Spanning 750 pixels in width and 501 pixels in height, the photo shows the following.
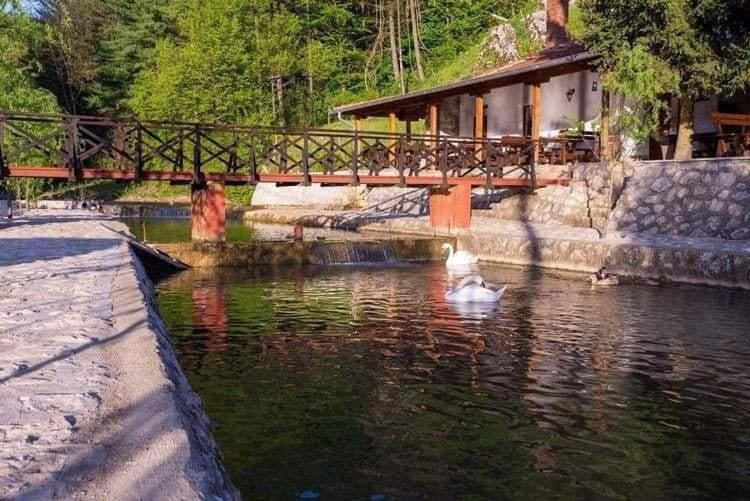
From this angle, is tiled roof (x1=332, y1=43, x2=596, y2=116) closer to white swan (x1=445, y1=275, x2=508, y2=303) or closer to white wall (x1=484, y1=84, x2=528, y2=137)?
white wall (x1=484, y1=84, x2=528, y2=137)

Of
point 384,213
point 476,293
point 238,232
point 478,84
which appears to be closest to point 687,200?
point 476,293

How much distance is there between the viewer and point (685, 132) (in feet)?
63.1

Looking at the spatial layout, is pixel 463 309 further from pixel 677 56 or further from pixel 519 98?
pixel 519 98

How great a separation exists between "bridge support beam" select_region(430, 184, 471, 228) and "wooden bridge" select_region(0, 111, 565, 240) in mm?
27

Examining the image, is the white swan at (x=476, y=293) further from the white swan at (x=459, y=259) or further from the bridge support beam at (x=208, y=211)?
the bridge support beam at (x=208, y=211)

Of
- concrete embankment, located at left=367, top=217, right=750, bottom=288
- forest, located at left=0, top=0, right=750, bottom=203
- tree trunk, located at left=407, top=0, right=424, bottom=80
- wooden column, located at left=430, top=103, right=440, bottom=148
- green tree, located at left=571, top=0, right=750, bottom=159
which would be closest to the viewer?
concrete embankment, located at left=367, top=217, right=750, bottom=288

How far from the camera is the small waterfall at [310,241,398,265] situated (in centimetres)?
1764

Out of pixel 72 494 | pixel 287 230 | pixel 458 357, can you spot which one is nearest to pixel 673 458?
pixel 458 357

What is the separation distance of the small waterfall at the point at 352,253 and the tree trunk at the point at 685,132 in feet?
25.2

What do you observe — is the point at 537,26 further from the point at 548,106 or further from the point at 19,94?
the point at 19,94

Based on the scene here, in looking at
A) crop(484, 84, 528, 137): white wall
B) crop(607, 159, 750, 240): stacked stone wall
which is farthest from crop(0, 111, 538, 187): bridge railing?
crop(484, 84, 528, 137): white wall

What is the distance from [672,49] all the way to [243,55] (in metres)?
27.4

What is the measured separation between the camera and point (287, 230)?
2678 centimetres

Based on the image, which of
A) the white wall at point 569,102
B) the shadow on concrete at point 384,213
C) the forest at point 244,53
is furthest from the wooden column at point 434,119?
the forest at point 244,53
